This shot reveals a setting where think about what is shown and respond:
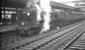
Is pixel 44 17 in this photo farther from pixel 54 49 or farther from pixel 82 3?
pixel 82 3

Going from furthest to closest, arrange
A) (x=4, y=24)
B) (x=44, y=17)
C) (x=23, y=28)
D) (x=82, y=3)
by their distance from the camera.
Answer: (x=82, y=3) < (x=4, y=24) < (x=44, y=17) < (x=23, y=28)

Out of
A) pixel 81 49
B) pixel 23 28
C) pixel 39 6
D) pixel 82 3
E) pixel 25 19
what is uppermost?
pixel 82 3

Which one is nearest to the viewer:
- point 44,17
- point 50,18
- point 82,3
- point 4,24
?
point 44,17

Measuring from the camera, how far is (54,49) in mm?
8414

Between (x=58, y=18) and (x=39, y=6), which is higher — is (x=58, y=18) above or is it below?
below

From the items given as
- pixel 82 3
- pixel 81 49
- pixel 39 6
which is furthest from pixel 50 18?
pixel 82 3

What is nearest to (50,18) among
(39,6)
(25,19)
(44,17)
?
(44,17)

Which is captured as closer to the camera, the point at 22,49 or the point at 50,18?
the point at 22,49

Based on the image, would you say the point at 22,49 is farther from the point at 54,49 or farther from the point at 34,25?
the point at 34,25

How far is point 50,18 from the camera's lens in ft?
58.6

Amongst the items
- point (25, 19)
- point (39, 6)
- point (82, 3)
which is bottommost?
point (25, 19)

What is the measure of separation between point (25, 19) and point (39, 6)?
232 centimetres

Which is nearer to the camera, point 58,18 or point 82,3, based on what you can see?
point 58,18

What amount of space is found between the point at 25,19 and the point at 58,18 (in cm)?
853
